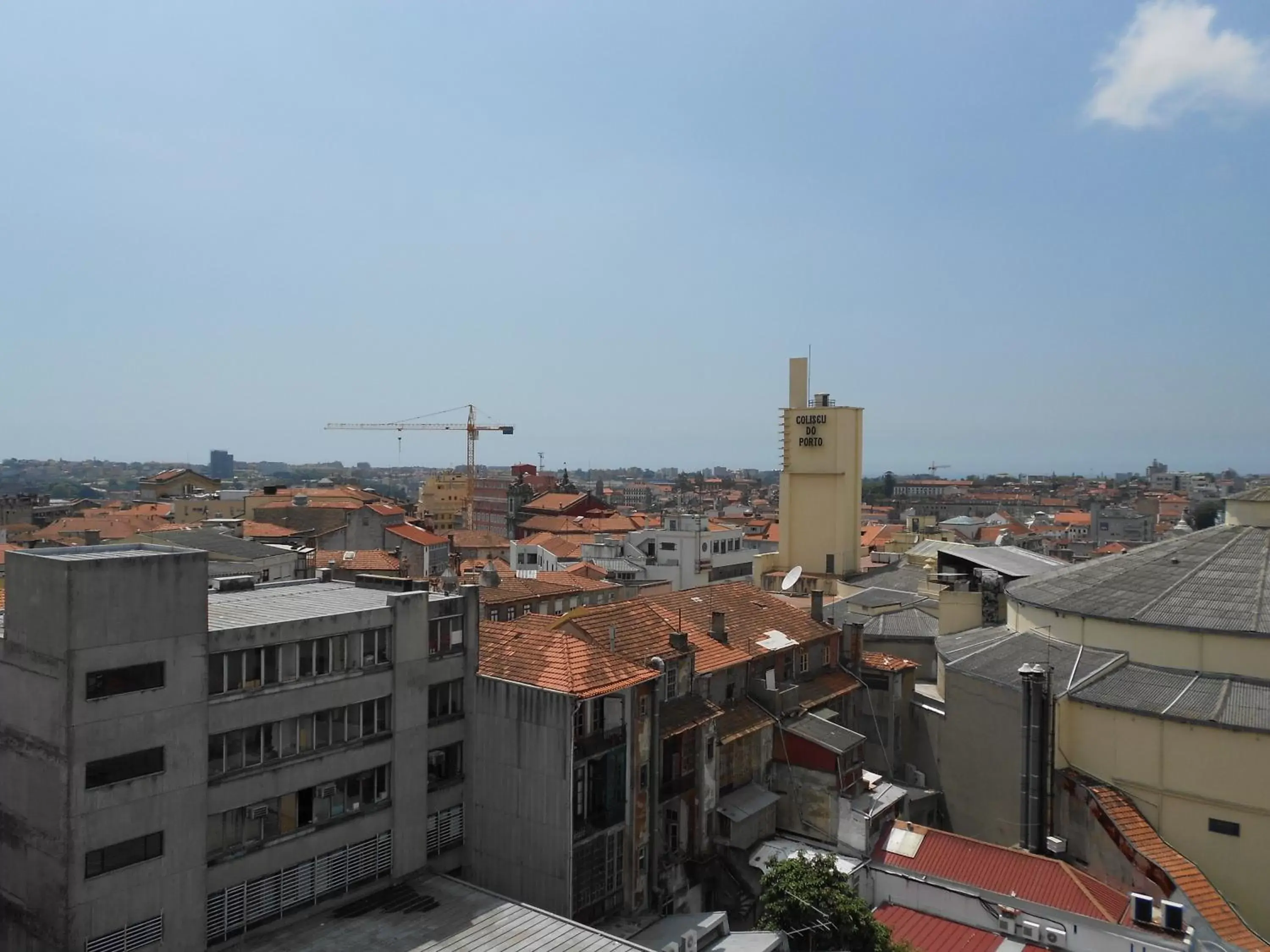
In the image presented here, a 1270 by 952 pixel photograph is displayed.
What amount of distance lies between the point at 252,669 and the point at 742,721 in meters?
15.8

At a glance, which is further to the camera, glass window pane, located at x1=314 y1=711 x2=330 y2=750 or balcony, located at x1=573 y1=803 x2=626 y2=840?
balcony, located at x1=573 y1=803 x2=626 y2=840

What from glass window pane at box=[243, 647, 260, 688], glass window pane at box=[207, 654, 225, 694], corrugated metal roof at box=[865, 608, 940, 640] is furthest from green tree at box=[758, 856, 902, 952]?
corrugated metal roof at box=[865, 608, 940, 640]

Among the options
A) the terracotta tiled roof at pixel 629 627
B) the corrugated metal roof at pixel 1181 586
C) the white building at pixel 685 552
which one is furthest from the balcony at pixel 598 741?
the white building at pixel 685 552

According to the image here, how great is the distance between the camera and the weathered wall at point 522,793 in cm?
2227

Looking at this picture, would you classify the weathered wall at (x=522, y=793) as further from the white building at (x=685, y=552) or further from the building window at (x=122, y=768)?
the white building at (x=685, y=552)

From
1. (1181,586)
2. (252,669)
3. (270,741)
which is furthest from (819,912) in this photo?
(1181,586)

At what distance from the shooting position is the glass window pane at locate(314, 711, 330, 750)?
20922 mm

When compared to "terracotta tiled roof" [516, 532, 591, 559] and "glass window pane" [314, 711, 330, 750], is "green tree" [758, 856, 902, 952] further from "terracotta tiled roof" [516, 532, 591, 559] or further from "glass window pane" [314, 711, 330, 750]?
"terracotta tiled roof" [516, 532, 591, 559]

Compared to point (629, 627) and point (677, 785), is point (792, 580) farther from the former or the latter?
point (677, 785)

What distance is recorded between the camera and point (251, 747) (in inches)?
774

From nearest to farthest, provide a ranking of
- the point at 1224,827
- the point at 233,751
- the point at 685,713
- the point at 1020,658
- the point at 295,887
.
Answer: the point at 233,751
the point at 295,887
the point at 685,713
the point at 1224,827
the point at 1020,658

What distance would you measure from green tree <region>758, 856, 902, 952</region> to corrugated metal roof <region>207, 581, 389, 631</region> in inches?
496

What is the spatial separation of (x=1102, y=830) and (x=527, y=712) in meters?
18.8

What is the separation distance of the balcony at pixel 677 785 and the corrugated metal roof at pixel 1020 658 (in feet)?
41.1
